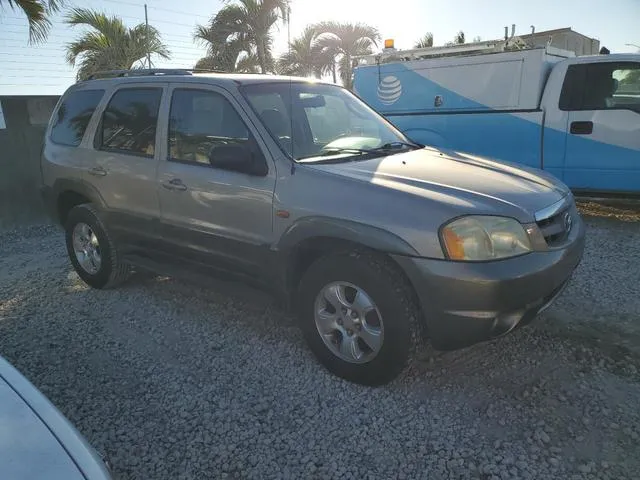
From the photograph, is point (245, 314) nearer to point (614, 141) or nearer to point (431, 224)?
point (431, 224)

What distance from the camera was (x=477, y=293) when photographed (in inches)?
108

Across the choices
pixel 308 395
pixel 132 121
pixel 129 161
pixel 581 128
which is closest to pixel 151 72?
pixel 132 121

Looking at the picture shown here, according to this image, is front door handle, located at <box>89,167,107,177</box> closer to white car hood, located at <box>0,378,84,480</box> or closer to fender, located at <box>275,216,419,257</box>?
fender, located at <box>275,216,419,257</box>

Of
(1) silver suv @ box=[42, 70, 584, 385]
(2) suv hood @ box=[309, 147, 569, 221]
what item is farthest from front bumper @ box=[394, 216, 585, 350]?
(2) suv hood @ box=[309, 147, 569, 221]

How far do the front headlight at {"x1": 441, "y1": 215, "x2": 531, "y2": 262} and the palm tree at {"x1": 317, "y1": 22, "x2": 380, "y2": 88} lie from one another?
18116 mm

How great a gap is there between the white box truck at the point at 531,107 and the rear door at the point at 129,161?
14.0 feet

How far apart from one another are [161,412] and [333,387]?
3.30ft

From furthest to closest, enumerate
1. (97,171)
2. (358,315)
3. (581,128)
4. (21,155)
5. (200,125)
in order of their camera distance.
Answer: (21,155)
(581,128)
(97,171)
(200,125)
(358,315)

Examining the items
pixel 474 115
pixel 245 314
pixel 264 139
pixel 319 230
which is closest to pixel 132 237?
pixel 245 314

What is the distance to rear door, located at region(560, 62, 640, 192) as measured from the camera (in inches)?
267

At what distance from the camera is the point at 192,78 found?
4023mm

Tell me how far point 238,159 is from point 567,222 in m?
2.09

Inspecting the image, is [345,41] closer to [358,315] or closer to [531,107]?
[531,107]

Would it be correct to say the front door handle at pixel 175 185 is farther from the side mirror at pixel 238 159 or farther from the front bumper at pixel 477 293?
the front bumper at pixel 477 293
